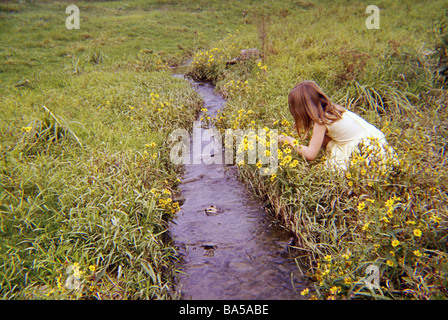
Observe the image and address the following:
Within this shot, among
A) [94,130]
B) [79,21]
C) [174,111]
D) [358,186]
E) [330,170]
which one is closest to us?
[358,186]

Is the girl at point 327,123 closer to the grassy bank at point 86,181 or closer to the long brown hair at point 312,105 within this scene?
the long brown hair at point 312,105

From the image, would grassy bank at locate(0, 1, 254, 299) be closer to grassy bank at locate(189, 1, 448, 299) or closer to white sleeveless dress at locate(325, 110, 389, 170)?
grassy bank at locate(189, 1, 448, 299)

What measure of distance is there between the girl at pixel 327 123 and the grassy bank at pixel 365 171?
0.95 ft

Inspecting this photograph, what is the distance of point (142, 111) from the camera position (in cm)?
617

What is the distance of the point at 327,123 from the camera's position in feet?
11.8

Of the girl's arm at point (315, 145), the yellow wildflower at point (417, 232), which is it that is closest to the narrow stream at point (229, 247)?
the girl's arm at point (315, 145)

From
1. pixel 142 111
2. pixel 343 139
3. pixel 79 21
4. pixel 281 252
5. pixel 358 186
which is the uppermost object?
pixel 79 21

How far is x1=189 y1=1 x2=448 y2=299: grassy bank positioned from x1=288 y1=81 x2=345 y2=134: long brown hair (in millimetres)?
540

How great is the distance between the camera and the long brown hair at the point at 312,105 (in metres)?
3.57

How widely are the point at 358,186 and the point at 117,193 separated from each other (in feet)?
9.81

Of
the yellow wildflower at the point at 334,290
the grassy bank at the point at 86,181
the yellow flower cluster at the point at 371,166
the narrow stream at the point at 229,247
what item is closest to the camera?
the yellow wildflower at the point at 334,290

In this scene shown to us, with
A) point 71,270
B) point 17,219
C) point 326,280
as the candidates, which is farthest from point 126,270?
point 326,280

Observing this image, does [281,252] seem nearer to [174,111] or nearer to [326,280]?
[326,280]

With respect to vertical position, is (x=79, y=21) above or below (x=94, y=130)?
above
